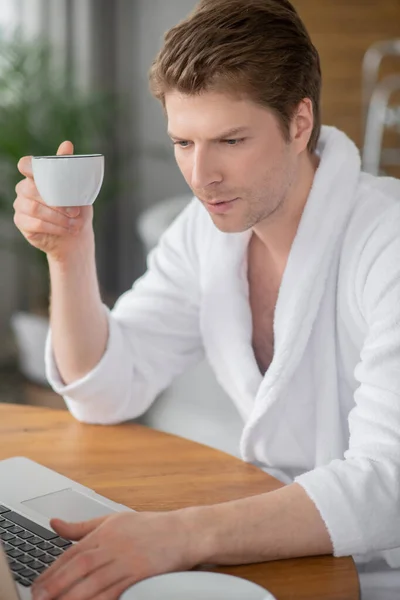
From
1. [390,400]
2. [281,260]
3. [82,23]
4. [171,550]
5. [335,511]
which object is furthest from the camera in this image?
[82,23]

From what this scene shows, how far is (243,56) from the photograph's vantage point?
1387 mm

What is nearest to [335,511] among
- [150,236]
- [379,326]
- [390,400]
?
[390,400]

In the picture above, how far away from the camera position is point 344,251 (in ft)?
4.99

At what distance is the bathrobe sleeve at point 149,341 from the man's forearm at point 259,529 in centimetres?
50

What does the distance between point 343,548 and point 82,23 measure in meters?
3.99

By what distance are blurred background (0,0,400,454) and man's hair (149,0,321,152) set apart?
6.44 ft

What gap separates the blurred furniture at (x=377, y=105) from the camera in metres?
5.09

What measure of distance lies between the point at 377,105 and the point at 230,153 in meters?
3.93

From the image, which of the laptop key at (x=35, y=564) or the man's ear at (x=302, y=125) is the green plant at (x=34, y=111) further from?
the laptop key at (x=35, y=564)

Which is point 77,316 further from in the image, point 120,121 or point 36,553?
point 120,121

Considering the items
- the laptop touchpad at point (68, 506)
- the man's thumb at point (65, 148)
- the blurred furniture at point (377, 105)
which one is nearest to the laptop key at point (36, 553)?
the laptop touchpad at point (68, 506)

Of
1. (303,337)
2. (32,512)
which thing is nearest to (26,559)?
(32,512)

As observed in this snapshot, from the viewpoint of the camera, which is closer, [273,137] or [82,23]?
[273,137]

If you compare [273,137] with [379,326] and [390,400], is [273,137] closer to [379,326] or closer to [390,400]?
[379,326]
